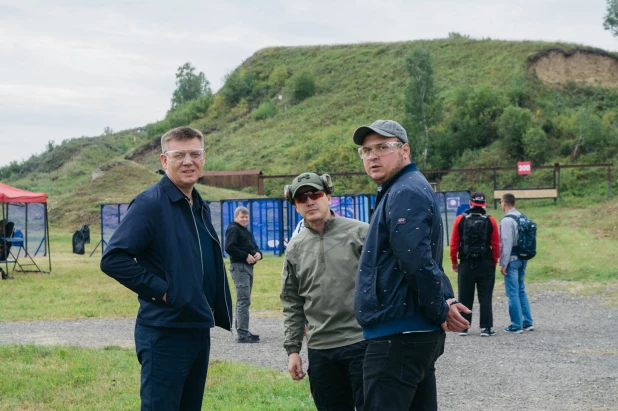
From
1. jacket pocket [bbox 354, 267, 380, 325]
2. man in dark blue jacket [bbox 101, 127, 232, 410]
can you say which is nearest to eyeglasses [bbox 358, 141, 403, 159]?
jacket pocket [bbox 354, 267, 380, 325]

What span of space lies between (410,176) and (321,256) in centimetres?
111

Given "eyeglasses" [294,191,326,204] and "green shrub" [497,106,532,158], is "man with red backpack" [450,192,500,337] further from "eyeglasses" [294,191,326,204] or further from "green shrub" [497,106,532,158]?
"green shrub" [497,106,532,158]

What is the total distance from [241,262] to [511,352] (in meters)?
3.93

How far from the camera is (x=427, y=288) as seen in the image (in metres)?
3.78

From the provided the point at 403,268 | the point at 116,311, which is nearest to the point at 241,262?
the point at 116,311

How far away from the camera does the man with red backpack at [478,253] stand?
11.4 metres

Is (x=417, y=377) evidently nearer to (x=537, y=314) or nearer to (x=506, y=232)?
(x=506, y=232)

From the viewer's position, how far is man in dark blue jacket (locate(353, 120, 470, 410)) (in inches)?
149

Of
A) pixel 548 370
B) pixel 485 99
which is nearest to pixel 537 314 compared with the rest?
pixel 548 370

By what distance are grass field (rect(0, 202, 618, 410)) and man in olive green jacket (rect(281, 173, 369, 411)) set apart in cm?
209

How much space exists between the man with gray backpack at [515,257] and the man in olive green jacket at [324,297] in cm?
735

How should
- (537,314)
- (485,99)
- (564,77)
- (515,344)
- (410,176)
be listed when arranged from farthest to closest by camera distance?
(564,77) < (485,99) < (537,314) < (515,344) < (410,176)

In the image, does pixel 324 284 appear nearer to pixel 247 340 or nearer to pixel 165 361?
pixel 165 361

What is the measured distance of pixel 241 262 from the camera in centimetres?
1135
